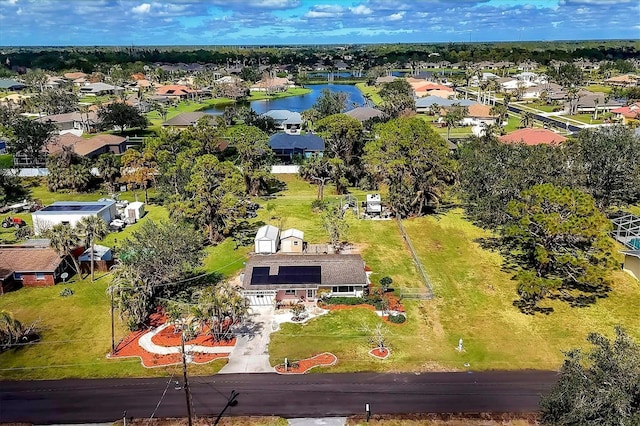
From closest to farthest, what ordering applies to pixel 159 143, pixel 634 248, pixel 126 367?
pixel 126 367 → pixel 634 248 → pixel 159 143

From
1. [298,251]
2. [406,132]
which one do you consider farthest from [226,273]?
[406,132]

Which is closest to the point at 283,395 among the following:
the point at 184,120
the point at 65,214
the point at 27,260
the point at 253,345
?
the point at 253,345

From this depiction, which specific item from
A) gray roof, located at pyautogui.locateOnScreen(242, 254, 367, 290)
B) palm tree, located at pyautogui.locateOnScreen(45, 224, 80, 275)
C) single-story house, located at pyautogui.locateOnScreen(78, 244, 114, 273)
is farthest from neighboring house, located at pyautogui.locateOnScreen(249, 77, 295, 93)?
gray roof, located at pyautogui.locateOnScreen(242, 254, 367, 290)

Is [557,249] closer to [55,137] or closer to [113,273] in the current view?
[113,273]

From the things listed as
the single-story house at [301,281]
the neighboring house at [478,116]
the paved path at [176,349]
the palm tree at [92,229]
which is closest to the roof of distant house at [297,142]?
the neighboring house at [478,116]

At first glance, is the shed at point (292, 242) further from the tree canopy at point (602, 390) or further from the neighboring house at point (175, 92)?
the neighboring house at point (175, 92)
